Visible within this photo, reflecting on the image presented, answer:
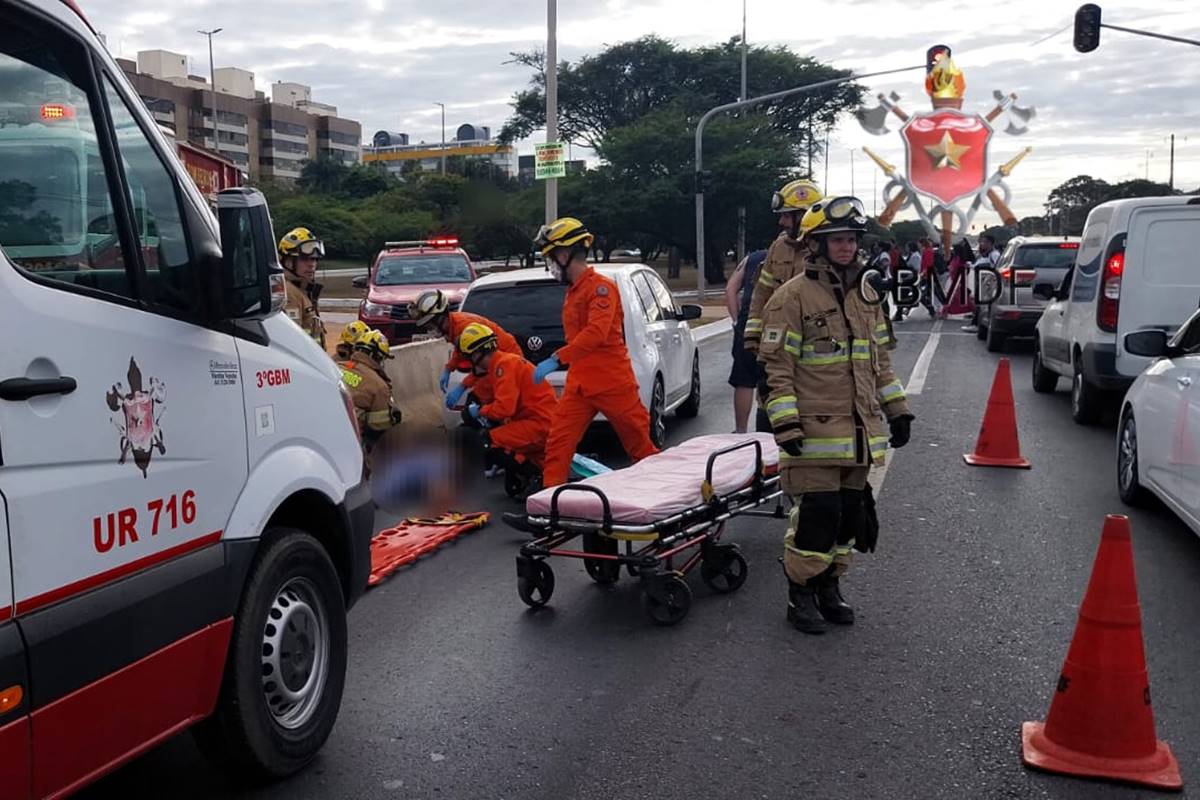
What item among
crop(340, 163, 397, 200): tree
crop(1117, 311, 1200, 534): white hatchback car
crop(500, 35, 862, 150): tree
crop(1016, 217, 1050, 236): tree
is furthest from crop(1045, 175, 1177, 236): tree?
crop(1117, 311, 1200, 534): white hatchback car

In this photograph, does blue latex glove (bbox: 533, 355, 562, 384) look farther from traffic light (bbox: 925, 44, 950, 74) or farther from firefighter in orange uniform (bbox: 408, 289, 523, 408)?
traffic light (bbox: 925, 44, 950, 74)

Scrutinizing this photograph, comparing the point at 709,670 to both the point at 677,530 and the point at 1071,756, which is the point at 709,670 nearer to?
the point at 677,530

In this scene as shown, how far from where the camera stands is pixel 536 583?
5.99 meters

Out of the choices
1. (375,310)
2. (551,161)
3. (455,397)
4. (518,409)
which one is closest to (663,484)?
(518,409)

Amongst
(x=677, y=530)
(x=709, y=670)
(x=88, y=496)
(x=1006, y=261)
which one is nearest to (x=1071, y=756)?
(x=709, y=670)

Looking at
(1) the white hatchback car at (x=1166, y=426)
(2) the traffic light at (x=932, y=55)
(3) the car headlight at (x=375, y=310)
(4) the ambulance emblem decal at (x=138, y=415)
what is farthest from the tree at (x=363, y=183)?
(4) the ambulance emblem decal at (x=138, y=415)

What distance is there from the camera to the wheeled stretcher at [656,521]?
569 centimetres

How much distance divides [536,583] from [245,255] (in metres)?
2.81

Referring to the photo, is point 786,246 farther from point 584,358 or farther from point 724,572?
point 724,572

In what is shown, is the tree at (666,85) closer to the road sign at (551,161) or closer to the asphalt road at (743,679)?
the road sign at (551,161)

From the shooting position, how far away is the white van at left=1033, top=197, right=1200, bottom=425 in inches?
409

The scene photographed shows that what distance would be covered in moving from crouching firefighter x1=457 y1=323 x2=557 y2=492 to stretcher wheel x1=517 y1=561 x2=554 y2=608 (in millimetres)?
2363

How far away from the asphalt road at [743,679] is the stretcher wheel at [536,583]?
7 cm

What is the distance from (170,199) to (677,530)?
2.97 m
